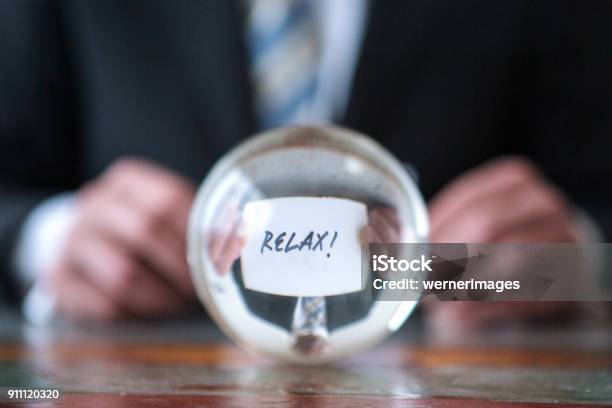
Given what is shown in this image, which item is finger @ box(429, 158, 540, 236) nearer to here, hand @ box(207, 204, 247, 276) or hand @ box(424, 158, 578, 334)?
hand @ box(424, 158, 578, 334)

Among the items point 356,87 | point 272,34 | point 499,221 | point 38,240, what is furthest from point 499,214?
point 38,240

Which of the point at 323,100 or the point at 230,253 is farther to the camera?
the point at 323,100

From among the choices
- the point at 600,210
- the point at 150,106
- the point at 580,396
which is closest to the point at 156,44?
the point at 150,106

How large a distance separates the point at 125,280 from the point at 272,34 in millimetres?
450

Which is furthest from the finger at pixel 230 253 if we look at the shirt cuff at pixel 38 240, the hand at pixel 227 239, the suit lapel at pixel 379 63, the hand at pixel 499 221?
the suit lapel at pixel 379 63

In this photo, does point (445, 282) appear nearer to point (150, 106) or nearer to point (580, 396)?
point (580, 396)

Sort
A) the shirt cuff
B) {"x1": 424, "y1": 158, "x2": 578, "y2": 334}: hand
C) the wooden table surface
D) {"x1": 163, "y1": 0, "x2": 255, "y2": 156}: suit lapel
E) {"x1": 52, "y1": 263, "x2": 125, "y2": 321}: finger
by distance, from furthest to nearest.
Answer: {"x1": 163, "y1": 0, "x2": 255, "y2": 156}: suit lapel, the shirt cuff, {"x1": 52, "y1": 263, "x2": 125, "y2": 321}: finger, {"x1": 424, "y1": 158, "x2": 578, "y2": 334}: hand, the wooden table surface

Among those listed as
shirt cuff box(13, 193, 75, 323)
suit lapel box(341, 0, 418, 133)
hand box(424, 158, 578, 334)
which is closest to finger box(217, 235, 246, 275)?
hand box(424, 158, 578, 334)

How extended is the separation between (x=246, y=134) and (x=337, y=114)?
0.44ft

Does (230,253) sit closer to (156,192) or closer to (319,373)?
(319,373)

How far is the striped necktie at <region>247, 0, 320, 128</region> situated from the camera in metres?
0.99

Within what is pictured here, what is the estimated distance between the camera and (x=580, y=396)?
0.83 ft

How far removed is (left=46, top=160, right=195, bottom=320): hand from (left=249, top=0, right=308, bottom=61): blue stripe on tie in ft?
0.99

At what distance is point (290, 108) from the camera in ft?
3.25
